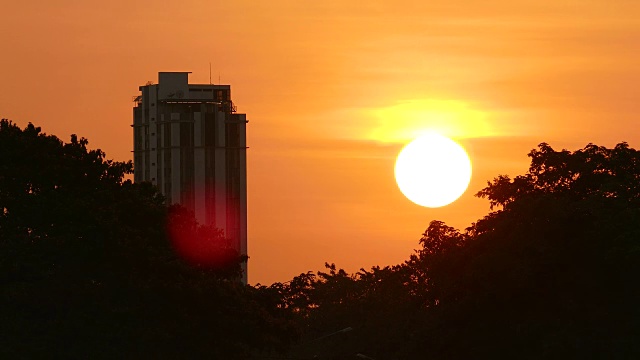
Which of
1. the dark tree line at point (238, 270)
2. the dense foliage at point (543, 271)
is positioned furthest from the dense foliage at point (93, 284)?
the dense foliage at point (543, 271)

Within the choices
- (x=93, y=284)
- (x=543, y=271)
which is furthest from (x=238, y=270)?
(x=543, y=271)

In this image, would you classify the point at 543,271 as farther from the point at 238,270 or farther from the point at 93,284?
the point at 93,284

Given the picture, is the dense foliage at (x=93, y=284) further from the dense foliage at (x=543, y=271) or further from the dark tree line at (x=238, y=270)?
the dense foliage at (x=543, y=271)

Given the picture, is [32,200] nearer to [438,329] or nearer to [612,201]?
[438,329]

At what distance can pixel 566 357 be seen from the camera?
60.5m

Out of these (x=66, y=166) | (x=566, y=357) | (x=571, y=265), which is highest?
(x=66, y=166)

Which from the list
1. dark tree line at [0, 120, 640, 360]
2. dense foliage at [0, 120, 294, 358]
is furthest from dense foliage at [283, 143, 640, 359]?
dense foliage at [0, 120, 294, 358]

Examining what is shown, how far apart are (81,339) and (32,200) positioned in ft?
19.6

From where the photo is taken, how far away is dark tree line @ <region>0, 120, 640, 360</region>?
188ft

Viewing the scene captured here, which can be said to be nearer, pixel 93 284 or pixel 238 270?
pixel 93 284

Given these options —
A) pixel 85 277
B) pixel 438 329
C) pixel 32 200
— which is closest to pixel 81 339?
pixel 85 277

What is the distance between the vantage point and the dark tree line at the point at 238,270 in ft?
188

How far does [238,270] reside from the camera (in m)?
63.3

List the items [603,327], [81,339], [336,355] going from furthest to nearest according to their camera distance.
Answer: [336,355], [603,327], [81,339]
